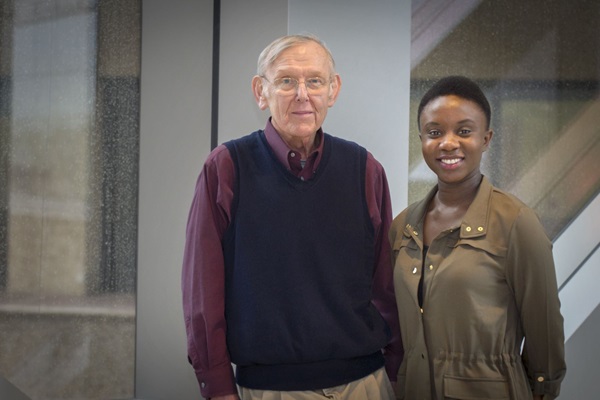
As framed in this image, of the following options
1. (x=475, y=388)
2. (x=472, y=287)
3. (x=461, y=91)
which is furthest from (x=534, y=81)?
(x=475, y=388)

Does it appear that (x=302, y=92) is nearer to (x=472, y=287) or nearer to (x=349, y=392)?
(x=472, y=287)

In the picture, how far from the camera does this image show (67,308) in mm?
3119

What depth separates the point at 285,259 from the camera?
195cm

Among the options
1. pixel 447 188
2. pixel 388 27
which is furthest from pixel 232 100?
pixel 447 188

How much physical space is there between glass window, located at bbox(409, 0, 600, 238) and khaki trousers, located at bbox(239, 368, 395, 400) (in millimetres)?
1524

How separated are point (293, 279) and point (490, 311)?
0.54 metres

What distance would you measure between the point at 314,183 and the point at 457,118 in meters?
0.44

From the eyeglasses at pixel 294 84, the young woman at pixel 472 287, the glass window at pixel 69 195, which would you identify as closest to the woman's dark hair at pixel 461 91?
the young woman at pixel 472 287

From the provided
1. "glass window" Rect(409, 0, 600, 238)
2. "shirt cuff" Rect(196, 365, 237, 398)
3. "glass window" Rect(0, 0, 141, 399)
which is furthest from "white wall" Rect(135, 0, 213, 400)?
"shirt cuff" Rect(196, 365, 237, 398)

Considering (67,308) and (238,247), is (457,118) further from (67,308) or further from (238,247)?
(67,308)

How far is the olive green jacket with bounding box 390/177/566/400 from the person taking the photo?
1.96m

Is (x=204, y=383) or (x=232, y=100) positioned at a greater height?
(x=232, y=100)

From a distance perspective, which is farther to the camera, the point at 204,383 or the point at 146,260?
the point at 146,260

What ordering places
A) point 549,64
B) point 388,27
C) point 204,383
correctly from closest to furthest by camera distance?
point 204,383
point 388,27
point 549,64
